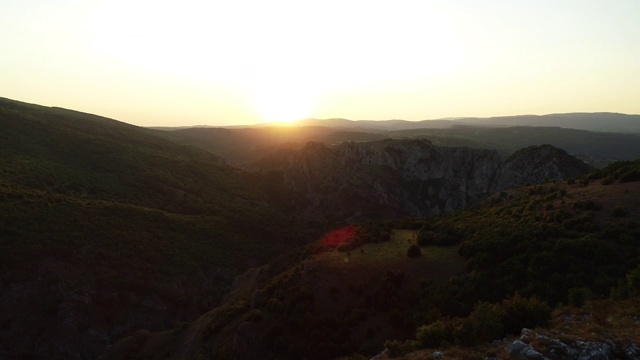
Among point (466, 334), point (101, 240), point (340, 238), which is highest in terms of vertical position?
point (466, 334)

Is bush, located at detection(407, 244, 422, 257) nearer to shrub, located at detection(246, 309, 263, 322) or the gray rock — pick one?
shrub, located at detection(246, 309, 263, 322)

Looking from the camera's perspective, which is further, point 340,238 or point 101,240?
point 101,240

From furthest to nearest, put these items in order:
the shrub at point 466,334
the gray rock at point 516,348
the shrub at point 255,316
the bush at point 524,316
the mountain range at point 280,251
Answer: the shrub at point 255,316
the mountain range at point 280,251
the bush at point 524,316
the shrub at point 466,334
the gray rock at point 516,348

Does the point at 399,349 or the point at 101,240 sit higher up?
the point at 399,349

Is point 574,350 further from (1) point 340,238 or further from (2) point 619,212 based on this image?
(1) point 340,238

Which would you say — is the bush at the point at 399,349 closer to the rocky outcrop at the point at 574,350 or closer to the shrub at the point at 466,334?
the shrub at the point at 466,334

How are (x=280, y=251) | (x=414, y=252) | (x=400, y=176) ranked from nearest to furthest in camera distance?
(x=414, y=252), (x=280, y=251), (x=400, y=176)

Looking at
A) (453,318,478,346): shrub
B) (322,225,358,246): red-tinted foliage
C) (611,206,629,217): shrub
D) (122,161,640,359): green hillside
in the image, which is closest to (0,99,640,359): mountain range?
(453,318,478,346): shrub

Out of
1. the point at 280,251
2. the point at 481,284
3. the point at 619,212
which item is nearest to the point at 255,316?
the point at 481,284

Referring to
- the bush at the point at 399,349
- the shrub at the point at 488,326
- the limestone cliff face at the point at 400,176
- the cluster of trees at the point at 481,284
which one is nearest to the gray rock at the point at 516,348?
the shrub at the point at 488,326
